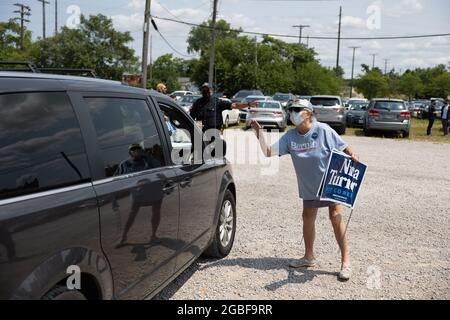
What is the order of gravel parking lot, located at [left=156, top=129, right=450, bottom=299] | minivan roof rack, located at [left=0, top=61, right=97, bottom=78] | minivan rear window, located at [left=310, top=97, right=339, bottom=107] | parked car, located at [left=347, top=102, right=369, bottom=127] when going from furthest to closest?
parked car, located at [left=347, top=102, right=369, bottom=127], minivan rear window, located at [left=310, top=97, right=339, bottom=107], gravel parking lot, located at [left=156, top=129, right=450, bottom=299], minivan roof rack, located at [left=0, top=61, right=97, bottom=78]

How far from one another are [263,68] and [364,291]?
5106cm

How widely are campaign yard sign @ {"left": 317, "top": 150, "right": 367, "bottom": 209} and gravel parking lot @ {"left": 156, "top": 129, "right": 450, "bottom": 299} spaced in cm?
78

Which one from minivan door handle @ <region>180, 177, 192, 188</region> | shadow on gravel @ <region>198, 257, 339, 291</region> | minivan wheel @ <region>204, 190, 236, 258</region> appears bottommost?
shadow on gravel @ <region>198, 257, 339, 291</region>

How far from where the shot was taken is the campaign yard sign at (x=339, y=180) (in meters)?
4.41

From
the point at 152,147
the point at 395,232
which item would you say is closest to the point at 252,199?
the point at 395,232

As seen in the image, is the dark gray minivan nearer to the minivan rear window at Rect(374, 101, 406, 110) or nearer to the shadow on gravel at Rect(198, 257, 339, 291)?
the shadow on gravel at Rect(198, 257, 339, 291)

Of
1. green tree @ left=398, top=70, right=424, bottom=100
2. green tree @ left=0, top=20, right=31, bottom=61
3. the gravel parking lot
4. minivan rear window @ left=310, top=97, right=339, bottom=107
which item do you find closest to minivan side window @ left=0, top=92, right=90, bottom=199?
the gravel parking lot

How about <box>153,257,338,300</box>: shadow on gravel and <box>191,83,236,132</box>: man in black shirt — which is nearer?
<box>153,257,338,300</box>: shadow on gravel

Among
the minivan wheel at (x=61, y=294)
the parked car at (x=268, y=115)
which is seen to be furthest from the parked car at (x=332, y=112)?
the minivan wheel at (x=61, y=294)

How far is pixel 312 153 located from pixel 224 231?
1256 mm

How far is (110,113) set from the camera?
291cm

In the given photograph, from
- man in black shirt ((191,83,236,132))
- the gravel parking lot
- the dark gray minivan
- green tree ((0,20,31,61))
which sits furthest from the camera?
green tree ((0,20,31,61))

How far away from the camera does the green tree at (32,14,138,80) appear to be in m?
43.9

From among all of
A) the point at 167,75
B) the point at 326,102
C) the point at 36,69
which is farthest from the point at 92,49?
the point at 36,69
